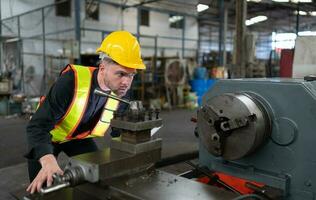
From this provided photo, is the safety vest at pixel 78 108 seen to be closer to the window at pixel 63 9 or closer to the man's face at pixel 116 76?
the man's face at pixel 116 76

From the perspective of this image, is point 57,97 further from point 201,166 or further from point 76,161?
point 201,166

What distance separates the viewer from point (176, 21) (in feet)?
35.2

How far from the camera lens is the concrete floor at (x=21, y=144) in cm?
193

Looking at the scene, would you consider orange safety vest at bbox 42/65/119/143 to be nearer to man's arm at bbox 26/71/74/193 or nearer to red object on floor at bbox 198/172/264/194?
man's arm at bbox 26/71/74/193

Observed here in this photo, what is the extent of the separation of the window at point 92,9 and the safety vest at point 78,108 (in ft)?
23.0

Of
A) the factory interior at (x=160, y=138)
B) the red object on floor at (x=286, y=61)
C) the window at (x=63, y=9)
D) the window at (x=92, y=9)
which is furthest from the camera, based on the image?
the window at (x=63, y=9)

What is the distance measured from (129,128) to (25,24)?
26.8 ft

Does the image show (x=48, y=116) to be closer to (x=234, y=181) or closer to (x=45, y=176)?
(x=45, y=176)

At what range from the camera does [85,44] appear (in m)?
8.55

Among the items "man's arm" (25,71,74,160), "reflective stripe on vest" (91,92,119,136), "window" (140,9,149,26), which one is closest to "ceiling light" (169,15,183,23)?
"window" (140,9,149,26)

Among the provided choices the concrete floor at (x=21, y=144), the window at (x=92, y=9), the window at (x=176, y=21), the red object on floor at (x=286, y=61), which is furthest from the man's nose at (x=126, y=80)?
the window at (x=176, y=21)

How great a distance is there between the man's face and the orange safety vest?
0.13ft

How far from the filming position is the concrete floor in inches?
75.9

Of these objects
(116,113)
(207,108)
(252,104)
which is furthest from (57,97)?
(252,104)
